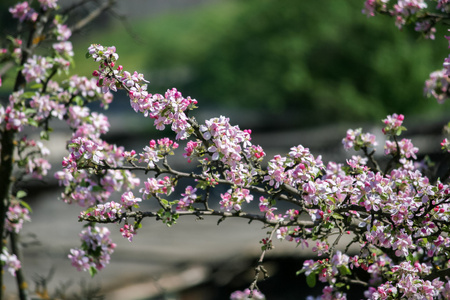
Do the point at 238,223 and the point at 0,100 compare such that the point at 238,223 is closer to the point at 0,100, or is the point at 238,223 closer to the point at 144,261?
the point at 144,261

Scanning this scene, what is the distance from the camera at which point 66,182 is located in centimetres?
366

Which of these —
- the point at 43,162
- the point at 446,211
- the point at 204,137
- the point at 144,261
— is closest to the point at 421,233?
the point at 446,211

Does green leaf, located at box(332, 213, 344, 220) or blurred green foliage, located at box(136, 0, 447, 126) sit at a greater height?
blurred green foliage, located at box(136, 0, 447, 126)

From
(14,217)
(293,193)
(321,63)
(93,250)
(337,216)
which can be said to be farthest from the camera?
(321,63)

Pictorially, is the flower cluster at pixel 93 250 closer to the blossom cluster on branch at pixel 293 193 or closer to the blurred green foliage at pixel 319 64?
the blossom cluster on branch at pixel 293 193

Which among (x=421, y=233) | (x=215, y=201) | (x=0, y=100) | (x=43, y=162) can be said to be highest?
(x=215, y=201)

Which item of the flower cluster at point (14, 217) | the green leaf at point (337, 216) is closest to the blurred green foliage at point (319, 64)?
the flower cluster at point (14, 217)

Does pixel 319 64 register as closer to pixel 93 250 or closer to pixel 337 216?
pixel 93 250

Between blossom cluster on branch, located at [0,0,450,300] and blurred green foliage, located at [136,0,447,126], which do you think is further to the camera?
blurred green foliage, located at [136,0,447,126]

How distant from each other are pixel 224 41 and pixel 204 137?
2859 centimetres

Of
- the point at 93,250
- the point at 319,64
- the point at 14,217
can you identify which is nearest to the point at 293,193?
A: the point at 93,250

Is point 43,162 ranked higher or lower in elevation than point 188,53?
lower

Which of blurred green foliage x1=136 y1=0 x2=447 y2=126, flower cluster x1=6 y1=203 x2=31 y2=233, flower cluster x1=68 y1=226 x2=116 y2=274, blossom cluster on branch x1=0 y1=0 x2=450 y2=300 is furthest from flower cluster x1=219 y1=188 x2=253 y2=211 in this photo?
blurred green foliage x1=136 y1=0 x2=447 y2=126

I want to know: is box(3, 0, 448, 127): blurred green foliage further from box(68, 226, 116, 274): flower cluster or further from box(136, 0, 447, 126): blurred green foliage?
box(68, 226, 116, 274): flower cluster
